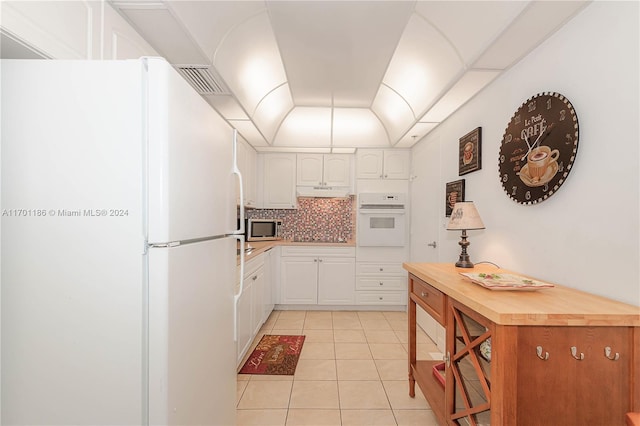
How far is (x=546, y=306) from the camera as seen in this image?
108cm

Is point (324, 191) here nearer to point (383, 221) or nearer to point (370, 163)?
point (370, 163)

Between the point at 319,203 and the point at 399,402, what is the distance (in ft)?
9.62

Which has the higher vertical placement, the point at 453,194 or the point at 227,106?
the point at 227,106

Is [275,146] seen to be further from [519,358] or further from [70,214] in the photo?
[519,358]

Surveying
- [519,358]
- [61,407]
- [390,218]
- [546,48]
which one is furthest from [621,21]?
[390,218]

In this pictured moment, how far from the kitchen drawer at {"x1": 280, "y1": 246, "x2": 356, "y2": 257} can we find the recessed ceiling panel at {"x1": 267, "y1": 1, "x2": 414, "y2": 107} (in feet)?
6.51

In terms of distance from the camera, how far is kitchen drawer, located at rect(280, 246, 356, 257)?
3.97m

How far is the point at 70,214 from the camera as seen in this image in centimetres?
90

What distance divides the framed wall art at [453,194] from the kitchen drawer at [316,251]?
5.12 ft

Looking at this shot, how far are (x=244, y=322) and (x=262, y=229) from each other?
5.70ft

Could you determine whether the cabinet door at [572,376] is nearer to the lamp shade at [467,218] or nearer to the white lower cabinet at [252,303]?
the lamp shade at [467,218]

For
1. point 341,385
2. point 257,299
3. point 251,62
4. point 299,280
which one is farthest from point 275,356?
point 251,62

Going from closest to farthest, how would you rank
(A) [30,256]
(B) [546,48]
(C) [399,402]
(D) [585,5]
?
(A) [30,256] < (D) [585,5] < (B) [546,48] < (C) [399,402]

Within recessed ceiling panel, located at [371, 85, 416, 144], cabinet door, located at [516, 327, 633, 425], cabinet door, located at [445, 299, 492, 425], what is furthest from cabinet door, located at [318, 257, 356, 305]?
cabinet door, located at [516, 327, 633, 425]
